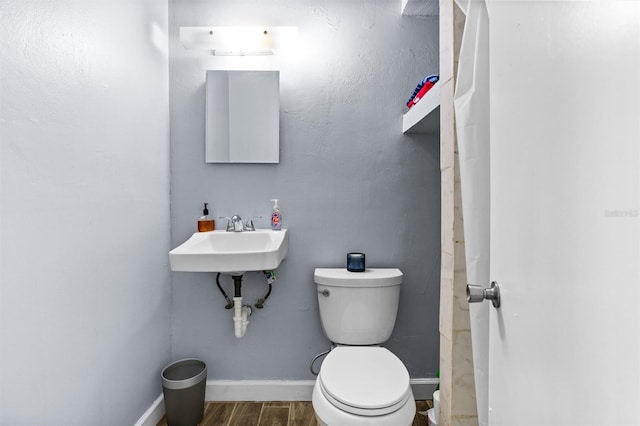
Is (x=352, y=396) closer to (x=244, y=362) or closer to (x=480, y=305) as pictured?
(x=480, y=305)

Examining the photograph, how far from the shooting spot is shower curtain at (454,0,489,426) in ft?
2.82

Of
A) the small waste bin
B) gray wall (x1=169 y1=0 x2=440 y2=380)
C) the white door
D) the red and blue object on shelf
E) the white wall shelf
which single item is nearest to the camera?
the white door

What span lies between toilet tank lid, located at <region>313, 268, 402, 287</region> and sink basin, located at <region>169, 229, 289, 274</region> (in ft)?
0.79

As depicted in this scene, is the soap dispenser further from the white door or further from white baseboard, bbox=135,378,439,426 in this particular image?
the white door

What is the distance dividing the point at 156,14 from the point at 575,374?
2079 millimetres

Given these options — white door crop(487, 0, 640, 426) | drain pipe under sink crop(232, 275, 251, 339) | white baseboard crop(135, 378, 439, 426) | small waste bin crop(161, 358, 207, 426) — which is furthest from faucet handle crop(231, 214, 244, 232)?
A: white door crop(487, 0, 640, 426)

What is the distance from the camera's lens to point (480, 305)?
886mm

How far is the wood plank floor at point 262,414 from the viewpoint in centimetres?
166

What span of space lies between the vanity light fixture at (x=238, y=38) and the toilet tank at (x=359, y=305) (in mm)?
1187

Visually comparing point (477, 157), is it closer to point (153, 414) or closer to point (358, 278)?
point (358, 278)

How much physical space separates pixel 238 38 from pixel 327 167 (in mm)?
785

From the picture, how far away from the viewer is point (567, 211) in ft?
1.65

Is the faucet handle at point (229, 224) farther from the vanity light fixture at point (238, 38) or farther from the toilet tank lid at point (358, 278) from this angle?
the vanity light fixture at point (238, 38)

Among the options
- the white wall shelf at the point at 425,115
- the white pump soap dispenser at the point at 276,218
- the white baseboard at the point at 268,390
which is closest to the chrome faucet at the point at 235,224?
the white pump soap dispenser at the point at 276,218
